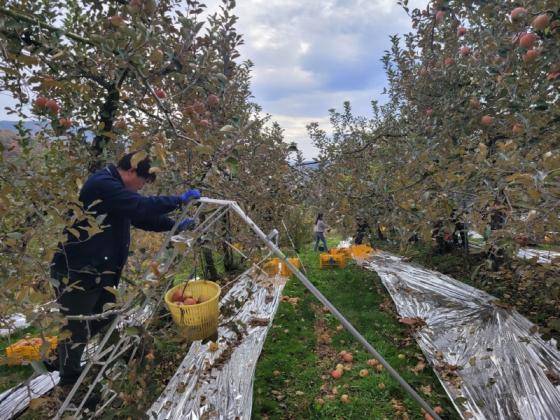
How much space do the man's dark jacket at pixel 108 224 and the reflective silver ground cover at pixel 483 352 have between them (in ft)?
8.14

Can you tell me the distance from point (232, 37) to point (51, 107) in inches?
76.9

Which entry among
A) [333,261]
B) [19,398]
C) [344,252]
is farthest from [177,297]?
[344,252]

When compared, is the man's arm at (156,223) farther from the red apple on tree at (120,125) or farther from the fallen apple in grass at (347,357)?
the fallen apple in grass at (347,357)

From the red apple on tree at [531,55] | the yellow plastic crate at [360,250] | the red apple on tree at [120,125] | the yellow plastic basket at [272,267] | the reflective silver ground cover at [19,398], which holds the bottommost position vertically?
the reflective silver ground cover at [19,398]

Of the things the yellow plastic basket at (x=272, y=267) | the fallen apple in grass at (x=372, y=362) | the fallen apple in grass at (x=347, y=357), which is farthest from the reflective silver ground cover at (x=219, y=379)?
the fallen apple in grass at (x=372, y=362)

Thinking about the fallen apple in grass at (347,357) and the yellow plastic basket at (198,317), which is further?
the fallen apple in grass at (347,357)

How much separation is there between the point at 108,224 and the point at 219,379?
1557 millimetres

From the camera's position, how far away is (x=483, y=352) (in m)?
2.91

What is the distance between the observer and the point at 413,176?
253 centimetres

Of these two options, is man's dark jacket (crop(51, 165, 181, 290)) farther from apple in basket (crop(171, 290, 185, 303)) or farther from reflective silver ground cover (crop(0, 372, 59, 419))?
reflective silver ground cover (crop(0, 372, 59, 419))

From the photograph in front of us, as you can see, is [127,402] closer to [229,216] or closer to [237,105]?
[229,216]

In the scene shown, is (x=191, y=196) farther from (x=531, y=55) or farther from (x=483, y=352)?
(x=483, y=352)

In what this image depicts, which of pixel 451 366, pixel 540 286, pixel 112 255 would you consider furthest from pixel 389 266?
pixel 112 255

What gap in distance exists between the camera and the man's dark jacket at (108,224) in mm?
2143
